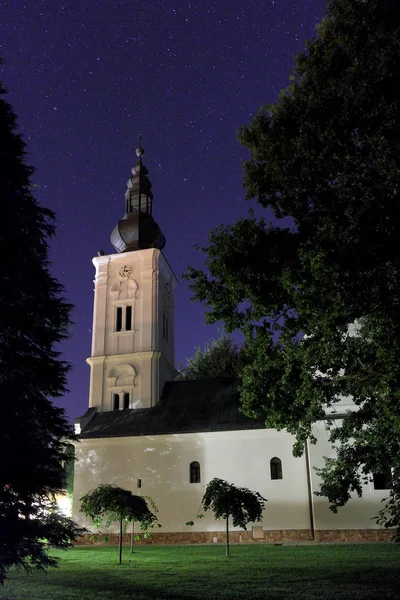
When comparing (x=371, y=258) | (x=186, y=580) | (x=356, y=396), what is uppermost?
(x=371, y=258)

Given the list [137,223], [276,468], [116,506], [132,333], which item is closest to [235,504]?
[116,506]

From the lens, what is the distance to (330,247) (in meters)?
11.4

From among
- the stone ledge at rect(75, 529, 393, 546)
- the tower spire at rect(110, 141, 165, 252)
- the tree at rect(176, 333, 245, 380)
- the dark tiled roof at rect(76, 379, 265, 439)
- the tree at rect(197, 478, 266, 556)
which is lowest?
the stone ledge at rect(75, 529, 393, 546)

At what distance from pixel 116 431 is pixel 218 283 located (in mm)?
17441

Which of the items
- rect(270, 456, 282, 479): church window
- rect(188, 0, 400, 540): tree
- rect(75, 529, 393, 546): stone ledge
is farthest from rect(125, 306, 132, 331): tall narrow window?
rect(188, 0, 400, 540): tree

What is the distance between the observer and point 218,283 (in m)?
13.0

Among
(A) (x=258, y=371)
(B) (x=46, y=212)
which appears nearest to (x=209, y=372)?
(A) (x=258, y=371)

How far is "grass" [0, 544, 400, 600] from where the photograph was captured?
9.63 m

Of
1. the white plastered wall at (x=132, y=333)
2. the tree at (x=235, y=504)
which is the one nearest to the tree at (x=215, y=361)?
the white plastered wall at (x=132, y=333)

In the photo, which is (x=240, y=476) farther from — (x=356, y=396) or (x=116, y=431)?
(x=356, y=396)

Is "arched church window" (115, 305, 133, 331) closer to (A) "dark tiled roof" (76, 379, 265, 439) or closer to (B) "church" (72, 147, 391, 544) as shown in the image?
(B) "church" (72, 147, 391, 544)

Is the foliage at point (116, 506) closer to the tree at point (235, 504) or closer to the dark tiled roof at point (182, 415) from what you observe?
the tree at point (235, 504)

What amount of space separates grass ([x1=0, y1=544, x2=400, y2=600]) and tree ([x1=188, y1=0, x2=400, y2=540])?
1.80 metres

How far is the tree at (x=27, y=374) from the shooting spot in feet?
31.1
